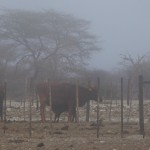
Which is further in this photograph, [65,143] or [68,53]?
[68,53]

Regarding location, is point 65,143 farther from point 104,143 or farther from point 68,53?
point 68,53

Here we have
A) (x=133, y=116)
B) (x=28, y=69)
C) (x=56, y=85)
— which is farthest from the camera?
(x=28, y=69)

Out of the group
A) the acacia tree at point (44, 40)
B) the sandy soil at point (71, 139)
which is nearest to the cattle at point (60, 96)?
the sandy soil at point (71, 139)

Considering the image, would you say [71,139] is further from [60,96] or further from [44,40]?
[44,40]

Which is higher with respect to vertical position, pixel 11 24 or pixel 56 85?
pixel 11 24

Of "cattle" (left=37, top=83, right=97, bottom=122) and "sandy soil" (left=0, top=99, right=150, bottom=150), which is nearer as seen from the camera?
"sandy soil" (left=0, top=99, right=150, bottom=150)

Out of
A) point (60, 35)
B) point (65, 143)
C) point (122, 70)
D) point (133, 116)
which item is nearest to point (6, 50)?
point (60, 35)

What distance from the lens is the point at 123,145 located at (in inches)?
449

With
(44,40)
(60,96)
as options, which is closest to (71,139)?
(60,96)

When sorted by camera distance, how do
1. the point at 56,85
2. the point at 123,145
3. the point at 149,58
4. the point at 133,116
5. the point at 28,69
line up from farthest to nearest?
1. the point at 149,58
2. the point at 28,69
3. the point at 133,116
4. the point at 56,85
5. the point at 123,145

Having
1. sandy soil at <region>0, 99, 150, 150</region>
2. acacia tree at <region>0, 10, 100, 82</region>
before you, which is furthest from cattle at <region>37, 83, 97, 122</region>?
acacia tree at <region>0, 10, 100, 82</region>

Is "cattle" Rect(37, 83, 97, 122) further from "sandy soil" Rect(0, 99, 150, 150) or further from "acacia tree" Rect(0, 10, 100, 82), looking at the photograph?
"acacia tree" Rect(0, 10, 100, 82)

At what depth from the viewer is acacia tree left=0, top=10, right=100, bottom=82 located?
50.9 meters

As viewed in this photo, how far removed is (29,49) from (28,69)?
231cm
